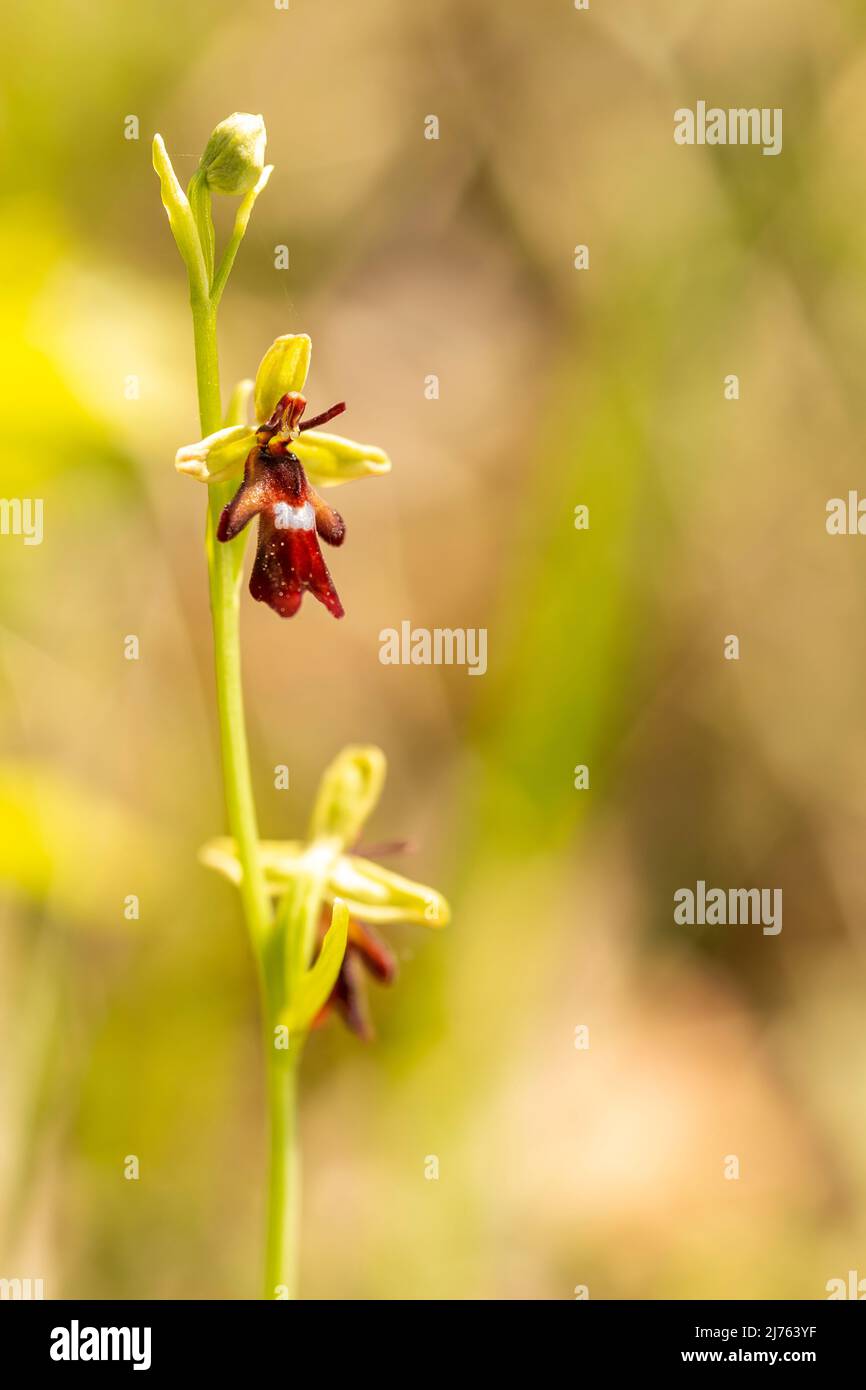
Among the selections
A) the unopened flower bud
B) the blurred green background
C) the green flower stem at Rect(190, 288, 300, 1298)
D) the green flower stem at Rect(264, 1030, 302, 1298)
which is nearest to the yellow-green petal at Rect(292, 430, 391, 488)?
the green flower stem at Rect(190, 288, 300, 1298)

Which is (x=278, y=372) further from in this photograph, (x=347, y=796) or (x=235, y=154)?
(x=347, y=796)

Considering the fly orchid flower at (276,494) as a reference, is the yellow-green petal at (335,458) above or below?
above

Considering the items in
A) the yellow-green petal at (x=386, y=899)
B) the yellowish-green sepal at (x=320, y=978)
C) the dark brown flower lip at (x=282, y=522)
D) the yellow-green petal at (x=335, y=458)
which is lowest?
the yellowish-green sepal at (x=320, y=978)

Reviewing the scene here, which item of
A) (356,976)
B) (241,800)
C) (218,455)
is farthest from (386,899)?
(218,455)

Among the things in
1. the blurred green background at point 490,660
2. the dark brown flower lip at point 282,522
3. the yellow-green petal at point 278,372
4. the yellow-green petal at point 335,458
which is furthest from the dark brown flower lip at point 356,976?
the blurred green background at point 490,660

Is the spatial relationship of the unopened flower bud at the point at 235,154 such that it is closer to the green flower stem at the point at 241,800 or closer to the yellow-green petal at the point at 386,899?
the green flower stem at the point at 241,800
